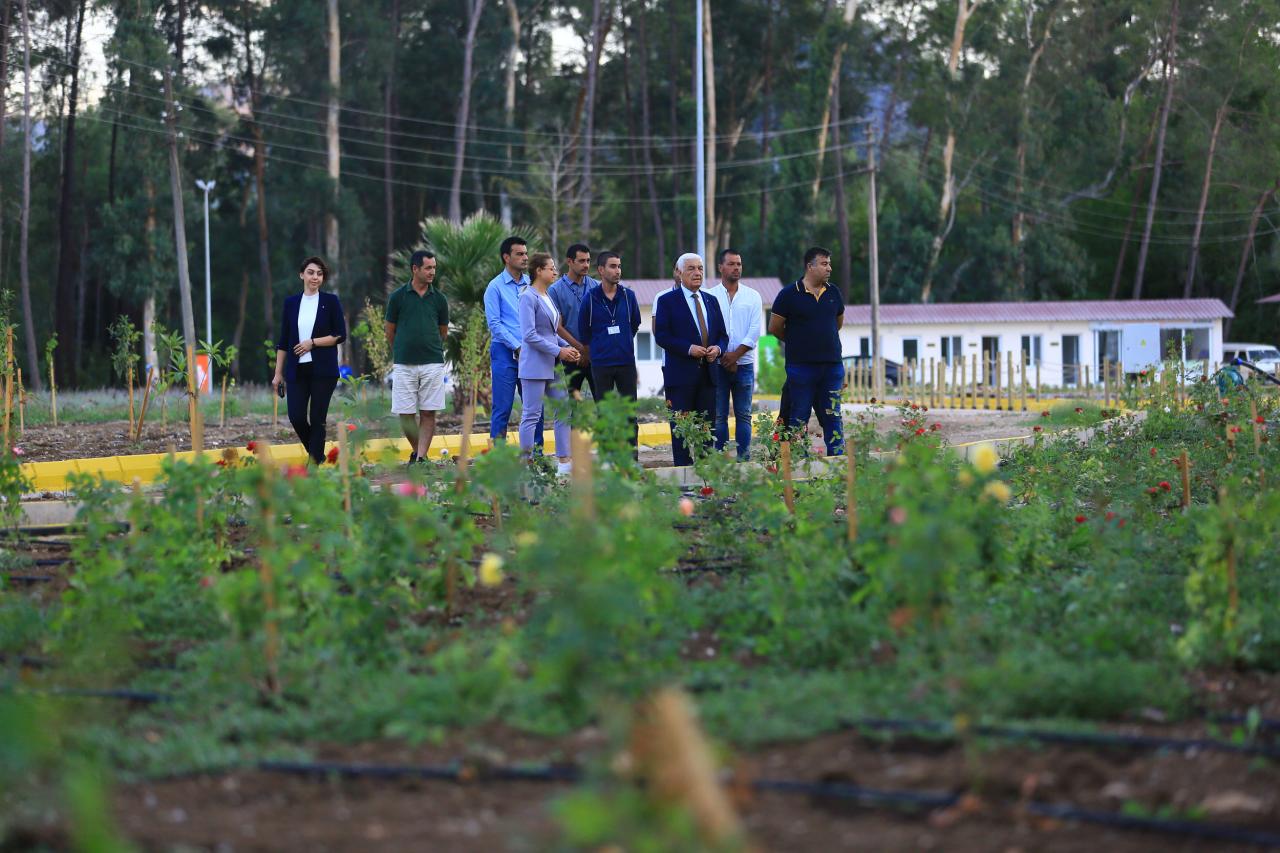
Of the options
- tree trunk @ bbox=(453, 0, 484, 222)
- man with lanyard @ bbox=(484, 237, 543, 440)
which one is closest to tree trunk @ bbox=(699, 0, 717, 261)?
tree trunk @ bbox=(453, 0, 484, 222)

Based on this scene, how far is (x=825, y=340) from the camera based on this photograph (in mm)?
10234

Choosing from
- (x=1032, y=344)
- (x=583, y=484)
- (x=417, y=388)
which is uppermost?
(x=1032, y=344)

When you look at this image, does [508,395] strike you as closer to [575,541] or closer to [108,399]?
[575,541]

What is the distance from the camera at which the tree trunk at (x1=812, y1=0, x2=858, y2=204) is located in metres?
48.8

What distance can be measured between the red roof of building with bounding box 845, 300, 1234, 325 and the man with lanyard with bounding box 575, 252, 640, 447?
3393 cm

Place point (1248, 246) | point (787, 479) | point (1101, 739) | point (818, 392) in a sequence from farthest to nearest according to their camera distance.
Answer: point (1248, 246), point (818, 392), point (787, 479), point (1101, 739)

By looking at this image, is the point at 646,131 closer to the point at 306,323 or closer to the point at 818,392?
the point at 818,392

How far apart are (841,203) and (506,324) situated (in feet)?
128

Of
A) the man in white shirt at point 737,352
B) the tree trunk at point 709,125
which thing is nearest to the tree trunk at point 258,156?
the tree trunk at point 709,125

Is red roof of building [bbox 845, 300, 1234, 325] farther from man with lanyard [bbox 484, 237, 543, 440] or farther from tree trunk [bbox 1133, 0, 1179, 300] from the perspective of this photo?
man with lanyard [bbox 484, 237, 543, 440]

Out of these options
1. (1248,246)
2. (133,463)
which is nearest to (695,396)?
(133,463)

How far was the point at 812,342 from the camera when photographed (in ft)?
33.5

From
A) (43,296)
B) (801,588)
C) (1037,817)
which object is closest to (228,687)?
(801,588)

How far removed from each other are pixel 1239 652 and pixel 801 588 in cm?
Result: 138
